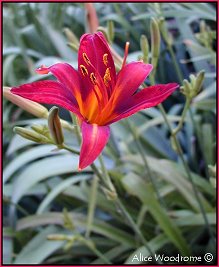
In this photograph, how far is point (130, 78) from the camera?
0.44m

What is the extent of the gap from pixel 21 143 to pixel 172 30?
0.80m

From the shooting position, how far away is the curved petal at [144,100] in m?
0.41

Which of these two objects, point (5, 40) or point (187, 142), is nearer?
point (187, 142)

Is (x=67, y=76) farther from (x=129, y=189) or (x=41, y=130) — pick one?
(x=129, y=189)

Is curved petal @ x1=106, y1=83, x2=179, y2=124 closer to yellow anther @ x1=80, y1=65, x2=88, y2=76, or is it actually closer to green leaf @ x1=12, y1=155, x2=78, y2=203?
yellow anther @ x1=80, y1=65, x2=88, y2=76

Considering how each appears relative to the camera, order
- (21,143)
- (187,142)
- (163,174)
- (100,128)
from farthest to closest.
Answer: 1. (187,142)
2. (21,143)
3. (163,174)
4. (100,128)

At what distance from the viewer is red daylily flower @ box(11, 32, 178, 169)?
0.41 m

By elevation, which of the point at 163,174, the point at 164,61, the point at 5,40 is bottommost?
the point at 163,174

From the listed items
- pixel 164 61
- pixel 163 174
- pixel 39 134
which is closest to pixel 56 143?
pixel 39 134

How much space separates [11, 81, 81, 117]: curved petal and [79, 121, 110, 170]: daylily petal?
0.07ft

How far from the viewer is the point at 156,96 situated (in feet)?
1.37

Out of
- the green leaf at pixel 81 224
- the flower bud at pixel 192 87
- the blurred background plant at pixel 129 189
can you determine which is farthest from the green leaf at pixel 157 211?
the flower bud at pixel 192 87

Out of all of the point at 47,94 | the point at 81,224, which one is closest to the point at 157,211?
the point at 81,224

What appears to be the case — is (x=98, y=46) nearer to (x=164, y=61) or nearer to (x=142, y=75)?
(x=142, y=75)
